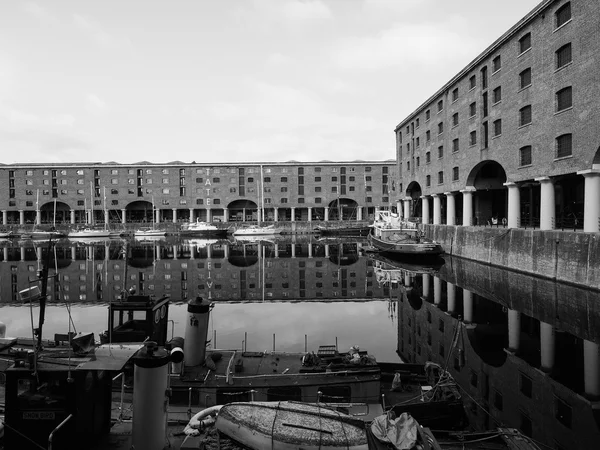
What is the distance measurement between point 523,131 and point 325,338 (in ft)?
86.2

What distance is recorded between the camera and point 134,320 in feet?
41.4

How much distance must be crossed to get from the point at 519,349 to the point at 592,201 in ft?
48.3

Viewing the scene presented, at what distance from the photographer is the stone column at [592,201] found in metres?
26.6

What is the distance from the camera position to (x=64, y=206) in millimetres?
105062

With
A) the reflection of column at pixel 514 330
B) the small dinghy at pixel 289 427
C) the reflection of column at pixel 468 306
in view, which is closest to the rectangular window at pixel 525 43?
the reflection of column at pixel 468 306

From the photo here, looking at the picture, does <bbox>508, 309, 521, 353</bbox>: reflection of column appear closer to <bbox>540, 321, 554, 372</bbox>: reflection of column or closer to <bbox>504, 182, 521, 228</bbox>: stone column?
<bbox>540, 321, 554, 372</bbox>: reflection of column

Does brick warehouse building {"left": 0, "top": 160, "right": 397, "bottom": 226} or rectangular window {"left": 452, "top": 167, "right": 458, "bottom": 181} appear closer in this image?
rectangular window {"left": 452, "top": 167, "right": 458, "bottom": 181}

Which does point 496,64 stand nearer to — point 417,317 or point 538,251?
point 538,251

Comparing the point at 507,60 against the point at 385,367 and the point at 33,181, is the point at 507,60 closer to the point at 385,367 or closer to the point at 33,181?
the point at 385,367

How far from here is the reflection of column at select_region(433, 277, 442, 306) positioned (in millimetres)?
27328

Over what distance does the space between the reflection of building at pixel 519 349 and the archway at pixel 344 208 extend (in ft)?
244

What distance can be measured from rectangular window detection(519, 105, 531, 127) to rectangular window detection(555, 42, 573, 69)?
4.44m

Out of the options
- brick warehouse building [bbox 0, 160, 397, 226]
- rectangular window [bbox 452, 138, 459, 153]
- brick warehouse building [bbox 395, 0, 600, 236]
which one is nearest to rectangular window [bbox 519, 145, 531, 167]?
brick warehouse building [bbox 395, 0, 600, 236]

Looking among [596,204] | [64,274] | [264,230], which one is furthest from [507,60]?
[264,230]
